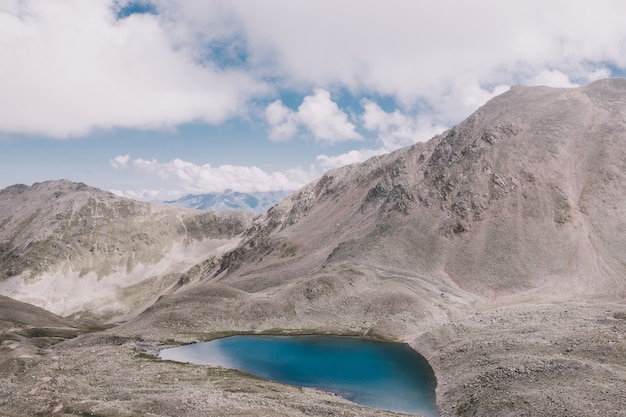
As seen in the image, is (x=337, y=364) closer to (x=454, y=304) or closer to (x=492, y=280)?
(x=454, y=304)

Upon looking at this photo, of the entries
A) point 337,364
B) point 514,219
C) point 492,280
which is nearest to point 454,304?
point 492,280

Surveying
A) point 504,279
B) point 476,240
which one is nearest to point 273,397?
point 504,279

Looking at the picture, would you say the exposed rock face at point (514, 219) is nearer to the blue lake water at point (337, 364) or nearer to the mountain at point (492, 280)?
the mountain at point (492, 280)

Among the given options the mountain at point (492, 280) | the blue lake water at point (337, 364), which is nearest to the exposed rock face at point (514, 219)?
the mountain at point (492, 280)

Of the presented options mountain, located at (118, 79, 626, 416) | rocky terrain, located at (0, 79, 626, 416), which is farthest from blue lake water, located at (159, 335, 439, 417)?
mountain, located at (118, 79, 626, 416)

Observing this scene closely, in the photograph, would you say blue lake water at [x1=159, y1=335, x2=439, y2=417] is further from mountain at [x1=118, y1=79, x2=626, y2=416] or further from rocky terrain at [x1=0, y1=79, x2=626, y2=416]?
mountain at [x1=118, y1=79, x2=626, y2=416]

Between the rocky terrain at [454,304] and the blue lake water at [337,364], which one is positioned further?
the blue lake water at [337,364]
